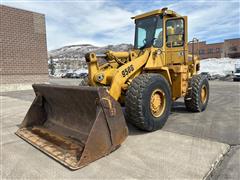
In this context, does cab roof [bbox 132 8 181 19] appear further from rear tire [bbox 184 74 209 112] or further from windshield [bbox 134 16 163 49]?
rear tire [bbox 184 74 209 112]

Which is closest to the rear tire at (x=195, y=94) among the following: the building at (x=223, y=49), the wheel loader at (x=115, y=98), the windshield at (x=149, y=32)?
the wheel loader at (x=115, y=98)

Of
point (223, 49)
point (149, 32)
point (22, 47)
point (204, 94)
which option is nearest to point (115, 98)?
point (149, 32)

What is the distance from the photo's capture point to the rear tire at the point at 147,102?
4113 mm

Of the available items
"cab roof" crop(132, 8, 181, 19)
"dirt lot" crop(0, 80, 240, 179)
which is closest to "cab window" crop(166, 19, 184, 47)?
"cab roof" crop(132, 8, 181, 19)

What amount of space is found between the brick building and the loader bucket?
1219cm

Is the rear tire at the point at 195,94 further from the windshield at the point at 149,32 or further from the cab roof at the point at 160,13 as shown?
the cab roof at the point at 160,13

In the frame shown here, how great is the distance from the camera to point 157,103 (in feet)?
15.2

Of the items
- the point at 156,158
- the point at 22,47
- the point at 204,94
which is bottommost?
the point at 156,158

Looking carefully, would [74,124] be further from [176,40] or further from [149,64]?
Answer: [176,40]

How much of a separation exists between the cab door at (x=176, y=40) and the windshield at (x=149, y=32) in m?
0.23

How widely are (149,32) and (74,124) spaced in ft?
10.2

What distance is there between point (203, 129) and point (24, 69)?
592 inches

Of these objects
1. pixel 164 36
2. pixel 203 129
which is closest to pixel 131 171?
pixel 203 129

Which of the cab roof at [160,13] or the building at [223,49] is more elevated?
the building at [223,49]
